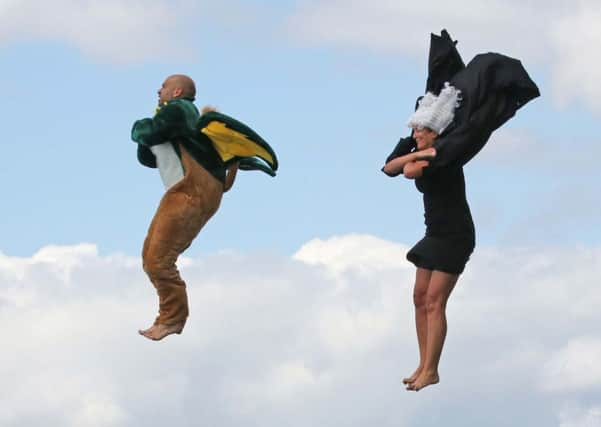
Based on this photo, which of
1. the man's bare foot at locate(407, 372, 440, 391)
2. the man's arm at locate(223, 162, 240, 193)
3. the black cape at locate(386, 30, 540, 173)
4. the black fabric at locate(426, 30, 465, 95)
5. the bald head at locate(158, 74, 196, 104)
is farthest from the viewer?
the man's arm at locate(223, 162, 240, 193)

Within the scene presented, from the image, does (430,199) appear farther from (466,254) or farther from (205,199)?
(205,199)

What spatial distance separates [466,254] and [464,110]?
48.1 inches

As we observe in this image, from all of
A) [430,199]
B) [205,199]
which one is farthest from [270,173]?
[430,199]

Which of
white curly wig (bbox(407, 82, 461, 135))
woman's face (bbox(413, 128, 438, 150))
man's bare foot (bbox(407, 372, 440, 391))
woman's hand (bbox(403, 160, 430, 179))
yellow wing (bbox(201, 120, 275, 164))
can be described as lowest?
man's bare foot (bbox(407, 372, 440, 391))

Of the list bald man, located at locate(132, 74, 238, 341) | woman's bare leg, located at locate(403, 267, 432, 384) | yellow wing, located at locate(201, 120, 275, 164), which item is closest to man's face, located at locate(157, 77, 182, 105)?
bald man, located at locate(132, 74, 238, 341)

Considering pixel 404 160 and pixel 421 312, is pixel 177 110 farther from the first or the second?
pixel 421 312

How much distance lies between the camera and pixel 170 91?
50.0 ft

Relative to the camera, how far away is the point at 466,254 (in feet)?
48.1

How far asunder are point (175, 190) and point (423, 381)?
2.71m

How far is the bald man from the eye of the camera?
15031 mm

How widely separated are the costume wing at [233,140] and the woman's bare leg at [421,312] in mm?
1658

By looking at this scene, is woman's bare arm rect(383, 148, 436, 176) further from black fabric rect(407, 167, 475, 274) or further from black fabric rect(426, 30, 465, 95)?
black fabric rect(426, 30, 465, 95)

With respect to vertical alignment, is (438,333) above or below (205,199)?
below

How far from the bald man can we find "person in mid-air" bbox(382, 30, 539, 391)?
1658 millimetres
